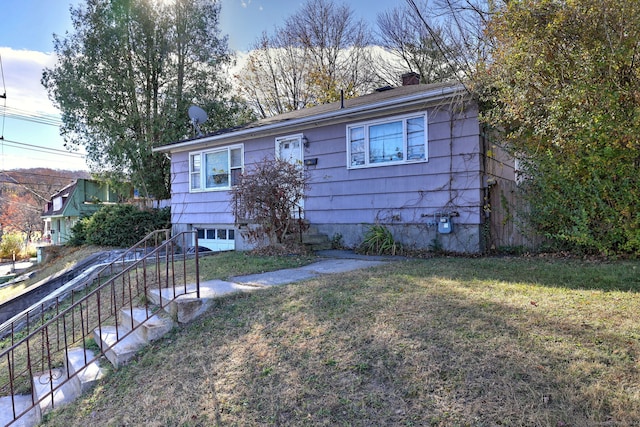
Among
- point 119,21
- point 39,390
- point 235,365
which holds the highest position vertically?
point 119,21

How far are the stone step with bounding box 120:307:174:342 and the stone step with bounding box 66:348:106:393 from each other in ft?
1.47

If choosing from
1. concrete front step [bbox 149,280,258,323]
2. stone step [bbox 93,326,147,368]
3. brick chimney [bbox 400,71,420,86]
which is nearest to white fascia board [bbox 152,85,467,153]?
brick chimney [bbox 400,71,420,86]

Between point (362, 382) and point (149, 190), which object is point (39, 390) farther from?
point (149, 190)

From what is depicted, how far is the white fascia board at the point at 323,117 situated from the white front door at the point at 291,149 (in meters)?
0.33

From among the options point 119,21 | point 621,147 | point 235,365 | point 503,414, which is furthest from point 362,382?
point 119,21

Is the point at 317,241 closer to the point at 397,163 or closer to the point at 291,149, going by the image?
the point at 397,163

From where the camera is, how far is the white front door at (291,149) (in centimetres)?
980

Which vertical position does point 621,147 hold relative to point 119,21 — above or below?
below

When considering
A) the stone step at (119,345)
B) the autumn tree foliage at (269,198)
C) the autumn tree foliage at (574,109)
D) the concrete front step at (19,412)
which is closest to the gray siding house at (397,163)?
the autumn tree foliage at (574,109)

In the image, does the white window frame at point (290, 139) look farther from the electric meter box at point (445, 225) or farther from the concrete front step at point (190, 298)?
the concrete front step at point (190, 298)

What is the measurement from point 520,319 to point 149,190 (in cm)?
1494

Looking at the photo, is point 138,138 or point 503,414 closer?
point 503,414

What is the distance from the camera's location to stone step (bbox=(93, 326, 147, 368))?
12.3ft

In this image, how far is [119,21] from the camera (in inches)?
595
